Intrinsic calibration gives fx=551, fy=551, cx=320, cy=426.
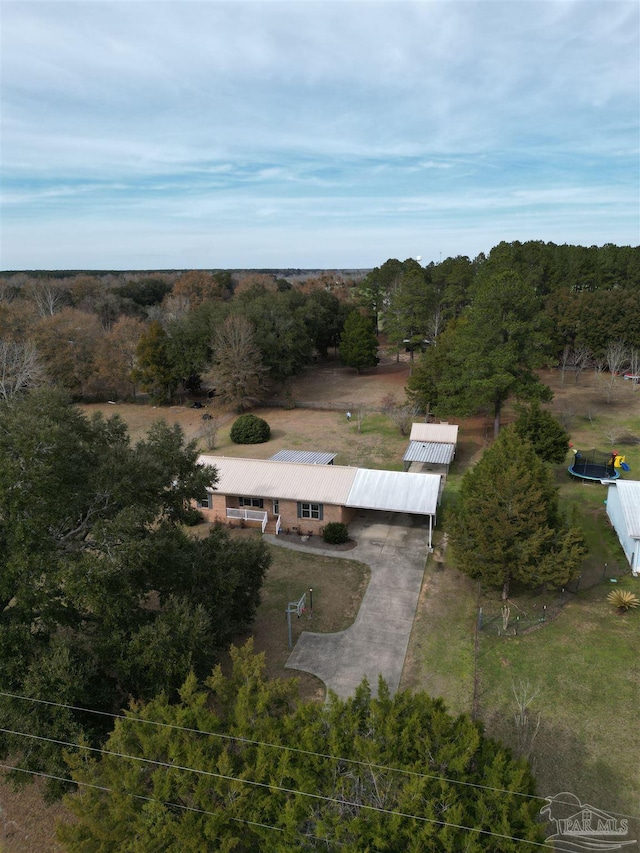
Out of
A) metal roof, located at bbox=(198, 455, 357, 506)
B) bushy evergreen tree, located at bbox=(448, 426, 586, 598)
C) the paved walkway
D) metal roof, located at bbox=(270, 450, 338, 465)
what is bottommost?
the paved walkway

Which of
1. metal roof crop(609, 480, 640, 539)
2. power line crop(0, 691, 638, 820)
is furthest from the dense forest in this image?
power line crop(0, 691, 638, 820)

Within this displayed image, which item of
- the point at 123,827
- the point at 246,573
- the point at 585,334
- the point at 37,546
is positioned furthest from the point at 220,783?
the point at 585,334

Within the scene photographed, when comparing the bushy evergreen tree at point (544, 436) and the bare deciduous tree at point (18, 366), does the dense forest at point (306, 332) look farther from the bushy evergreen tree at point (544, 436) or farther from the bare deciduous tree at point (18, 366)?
the bushy evergreen tree at point (544, 436)

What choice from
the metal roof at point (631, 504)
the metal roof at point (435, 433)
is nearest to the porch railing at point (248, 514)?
the metal roof at point (435, 433)

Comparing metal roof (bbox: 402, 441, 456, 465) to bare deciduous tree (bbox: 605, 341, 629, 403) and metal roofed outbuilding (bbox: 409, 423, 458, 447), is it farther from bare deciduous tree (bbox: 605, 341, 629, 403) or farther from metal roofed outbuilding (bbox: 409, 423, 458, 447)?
bare deciduous tree (bbox: 605, 341, 629, 403)

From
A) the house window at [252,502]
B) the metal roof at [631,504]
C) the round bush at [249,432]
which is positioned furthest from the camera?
the round bush at [249,432]
